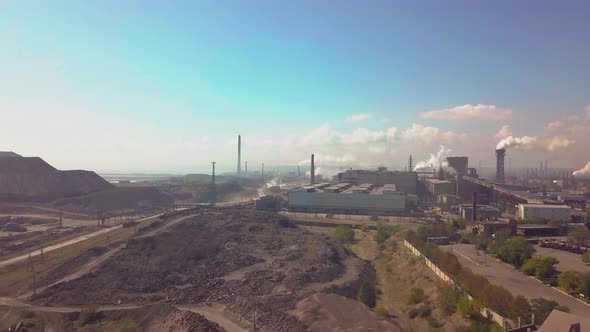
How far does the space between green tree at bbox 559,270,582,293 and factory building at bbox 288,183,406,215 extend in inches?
1962

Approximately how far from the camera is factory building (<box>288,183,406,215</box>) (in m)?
76.6

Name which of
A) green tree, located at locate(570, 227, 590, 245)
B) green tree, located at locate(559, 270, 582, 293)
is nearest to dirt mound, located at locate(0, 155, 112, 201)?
green tree, located at locate(559, 270, 582, 293)

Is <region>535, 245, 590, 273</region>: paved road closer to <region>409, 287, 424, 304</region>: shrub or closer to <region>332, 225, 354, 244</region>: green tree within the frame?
<region>409, 287, 424, 304</region>: shrub

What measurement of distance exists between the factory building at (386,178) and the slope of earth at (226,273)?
6453cm

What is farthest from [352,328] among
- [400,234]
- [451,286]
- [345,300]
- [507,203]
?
[507,203]

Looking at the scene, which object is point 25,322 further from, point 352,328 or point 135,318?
point 352,328

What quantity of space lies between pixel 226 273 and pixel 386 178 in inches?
3225

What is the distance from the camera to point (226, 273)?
34.8 meters

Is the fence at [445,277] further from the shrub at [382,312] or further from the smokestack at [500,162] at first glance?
the smokestack at [500,162]

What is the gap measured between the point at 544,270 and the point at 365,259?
59.2ft

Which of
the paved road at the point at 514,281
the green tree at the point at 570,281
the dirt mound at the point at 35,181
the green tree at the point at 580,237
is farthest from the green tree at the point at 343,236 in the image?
the dirt mound at the point at 35,181

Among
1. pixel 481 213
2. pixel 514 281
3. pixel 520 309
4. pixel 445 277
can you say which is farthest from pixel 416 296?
pixel 481 213

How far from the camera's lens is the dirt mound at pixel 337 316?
20.8m

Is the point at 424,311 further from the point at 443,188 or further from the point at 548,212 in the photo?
the point at 443,188
